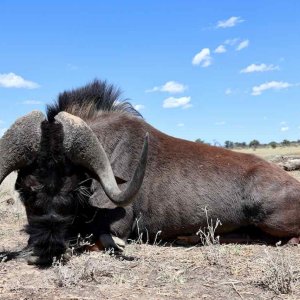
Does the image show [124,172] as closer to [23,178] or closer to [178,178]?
[178,178]

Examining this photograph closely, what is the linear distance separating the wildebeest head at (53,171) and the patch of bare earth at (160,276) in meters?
0.37

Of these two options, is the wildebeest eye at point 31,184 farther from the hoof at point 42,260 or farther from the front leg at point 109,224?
the front leg at point 109,224

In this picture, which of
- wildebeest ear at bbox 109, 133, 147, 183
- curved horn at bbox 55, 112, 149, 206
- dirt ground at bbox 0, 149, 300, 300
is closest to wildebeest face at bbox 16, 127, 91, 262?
curved horn at bbox 55, 112, 149, 206

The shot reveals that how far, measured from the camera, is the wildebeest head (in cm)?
523

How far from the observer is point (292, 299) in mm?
4121

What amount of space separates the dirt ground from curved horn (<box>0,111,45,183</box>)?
1.02m

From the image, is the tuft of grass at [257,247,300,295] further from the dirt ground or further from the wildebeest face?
the wildebeest face

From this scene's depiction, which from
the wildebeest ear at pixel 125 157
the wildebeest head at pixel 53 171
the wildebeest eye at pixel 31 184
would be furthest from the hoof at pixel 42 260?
the wildebeest ear at pixel 125 157

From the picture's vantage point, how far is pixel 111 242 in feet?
19.6

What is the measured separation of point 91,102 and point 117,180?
137 cm

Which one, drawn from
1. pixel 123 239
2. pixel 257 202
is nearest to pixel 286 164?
pixel 257 202

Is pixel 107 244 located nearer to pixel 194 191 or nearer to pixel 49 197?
pixel 49 197

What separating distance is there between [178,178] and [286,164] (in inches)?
332

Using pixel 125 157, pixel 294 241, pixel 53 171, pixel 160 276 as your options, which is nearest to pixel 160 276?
pixel 160 276
